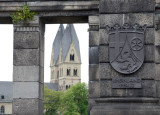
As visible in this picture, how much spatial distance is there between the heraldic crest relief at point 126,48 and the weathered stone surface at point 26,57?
2.00 m

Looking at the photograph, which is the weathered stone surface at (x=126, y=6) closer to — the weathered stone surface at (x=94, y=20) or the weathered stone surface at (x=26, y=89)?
the weathered stone surface at (x=94, y=20)

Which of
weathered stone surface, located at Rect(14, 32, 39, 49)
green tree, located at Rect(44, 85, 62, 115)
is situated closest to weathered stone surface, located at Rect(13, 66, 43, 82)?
weathered stone surface, located at Rect(14, 32, 39, 49)

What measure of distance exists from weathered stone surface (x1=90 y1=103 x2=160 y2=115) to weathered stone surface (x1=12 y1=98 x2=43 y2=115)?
161 centimetres

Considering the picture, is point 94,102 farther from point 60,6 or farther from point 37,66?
point 60,6

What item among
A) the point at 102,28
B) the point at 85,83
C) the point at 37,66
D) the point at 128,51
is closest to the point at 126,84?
the point at 128,51

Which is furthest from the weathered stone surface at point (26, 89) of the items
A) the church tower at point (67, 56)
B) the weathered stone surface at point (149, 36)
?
the church tower at point (67, 56)

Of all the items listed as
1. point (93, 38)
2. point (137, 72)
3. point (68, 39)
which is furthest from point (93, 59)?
point (68, 39)

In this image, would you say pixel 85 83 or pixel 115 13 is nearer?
pixel 115 13

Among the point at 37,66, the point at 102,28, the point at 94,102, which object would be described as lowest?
the point at 94,102

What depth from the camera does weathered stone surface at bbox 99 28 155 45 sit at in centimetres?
1130

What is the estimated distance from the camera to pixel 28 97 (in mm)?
11930

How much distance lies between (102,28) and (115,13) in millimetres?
486

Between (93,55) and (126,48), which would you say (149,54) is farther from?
(93,55)

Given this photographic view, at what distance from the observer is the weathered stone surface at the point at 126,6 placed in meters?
11.5
